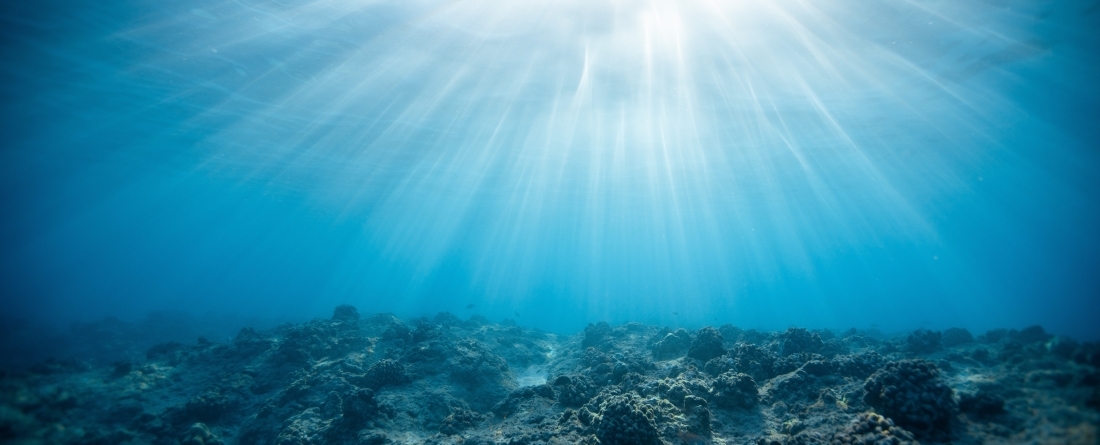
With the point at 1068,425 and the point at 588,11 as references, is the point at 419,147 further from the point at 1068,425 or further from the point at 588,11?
the point at 1068,425

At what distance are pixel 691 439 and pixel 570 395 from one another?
118 inches

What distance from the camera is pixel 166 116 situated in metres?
26.3

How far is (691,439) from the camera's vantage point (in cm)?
638

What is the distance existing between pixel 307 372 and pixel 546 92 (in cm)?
1752

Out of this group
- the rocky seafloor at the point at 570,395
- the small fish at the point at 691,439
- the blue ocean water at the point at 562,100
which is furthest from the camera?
→ the blue ocean water at the point at 562,100

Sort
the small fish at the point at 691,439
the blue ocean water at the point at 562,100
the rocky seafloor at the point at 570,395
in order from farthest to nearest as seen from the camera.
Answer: the blue ocean water at the point at 562,100
the small fish at the point at 691,439
the rocky seafloor at the point at 570,395

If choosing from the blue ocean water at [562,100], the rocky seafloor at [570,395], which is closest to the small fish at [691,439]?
the rocky seafloor at [570,395]

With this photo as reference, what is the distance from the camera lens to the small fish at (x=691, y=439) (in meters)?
6.29

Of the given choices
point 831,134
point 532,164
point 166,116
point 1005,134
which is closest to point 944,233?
point 1005,134

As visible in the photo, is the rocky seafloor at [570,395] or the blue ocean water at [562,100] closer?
the rocky seafloor at [570,395]

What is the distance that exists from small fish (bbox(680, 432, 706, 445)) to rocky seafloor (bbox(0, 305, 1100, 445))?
0.08 ft

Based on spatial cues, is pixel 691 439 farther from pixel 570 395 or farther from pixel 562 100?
pixel 562 100

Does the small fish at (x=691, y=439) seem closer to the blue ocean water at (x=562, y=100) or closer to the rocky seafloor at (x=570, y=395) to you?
the rocky seafloor at (x=570, y=395)

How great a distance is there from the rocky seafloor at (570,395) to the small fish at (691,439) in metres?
0.03
